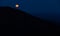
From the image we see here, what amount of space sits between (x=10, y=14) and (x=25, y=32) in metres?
0.24

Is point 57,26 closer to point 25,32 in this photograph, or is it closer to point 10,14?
point 25,32

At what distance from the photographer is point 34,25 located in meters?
0.93

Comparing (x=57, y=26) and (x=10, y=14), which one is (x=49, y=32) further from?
(x=10, y=14)

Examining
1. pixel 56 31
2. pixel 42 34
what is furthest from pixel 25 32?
pixel 56 31

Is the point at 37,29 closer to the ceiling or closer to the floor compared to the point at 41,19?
closer to the floor

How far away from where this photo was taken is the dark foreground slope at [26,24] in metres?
0.92

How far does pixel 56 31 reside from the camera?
0.93 metres

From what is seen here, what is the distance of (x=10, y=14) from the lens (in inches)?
36.5

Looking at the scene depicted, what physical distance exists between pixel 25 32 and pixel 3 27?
233 mm

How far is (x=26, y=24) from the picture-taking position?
0.93 meters

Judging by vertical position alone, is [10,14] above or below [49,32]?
above

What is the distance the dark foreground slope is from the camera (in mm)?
921

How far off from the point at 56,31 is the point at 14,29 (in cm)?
44

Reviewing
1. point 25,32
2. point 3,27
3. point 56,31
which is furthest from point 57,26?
point 3,27
